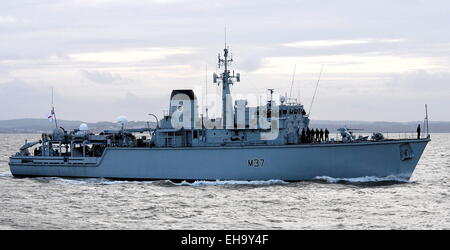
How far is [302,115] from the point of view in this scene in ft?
141

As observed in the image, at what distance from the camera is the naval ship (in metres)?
39.1

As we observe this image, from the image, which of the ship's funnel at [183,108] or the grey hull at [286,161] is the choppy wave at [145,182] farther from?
the ship's funnel at [183,108]

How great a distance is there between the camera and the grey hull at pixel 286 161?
3897 centimetres

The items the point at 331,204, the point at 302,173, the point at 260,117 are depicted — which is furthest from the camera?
the point at 260,117

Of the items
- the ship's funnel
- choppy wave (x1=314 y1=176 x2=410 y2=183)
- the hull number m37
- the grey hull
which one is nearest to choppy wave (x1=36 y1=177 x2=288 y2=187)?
the grey hull

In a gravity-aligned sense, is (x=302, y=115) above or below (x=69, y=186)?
above

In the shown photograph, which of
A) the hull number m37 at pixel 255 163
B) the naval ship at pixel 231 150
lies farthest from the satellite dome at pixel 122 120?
the hull number m37 at pixel 255 163

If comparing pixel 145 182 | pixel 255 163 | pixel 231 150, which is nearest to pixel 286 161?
pixel 255 163

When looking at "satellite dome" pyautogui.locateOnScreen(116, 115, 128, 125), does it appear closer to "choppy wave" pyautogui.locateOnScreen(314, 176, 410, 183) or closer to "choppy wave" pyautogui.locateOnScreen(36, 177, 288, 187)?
"choppy wave" pyautogui.locateOnScreen(36, 177, 288, 187)

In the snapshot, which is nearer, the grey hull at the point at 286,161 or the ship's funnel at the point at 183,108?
the grey hull at the point at 286,161

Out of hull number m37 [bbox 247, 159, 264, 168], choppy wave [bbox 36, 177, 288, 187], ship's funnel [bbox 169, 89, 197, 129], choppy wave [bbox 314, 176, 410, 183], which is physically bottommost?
choppy wave [bbox 36, 177, 288, 187]
